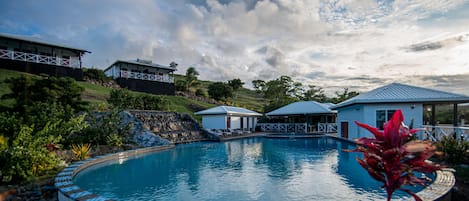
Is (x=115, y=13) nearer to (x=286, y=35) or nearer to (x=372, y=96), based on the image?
(x=286, y=35)

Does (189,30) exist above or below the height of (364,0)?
above

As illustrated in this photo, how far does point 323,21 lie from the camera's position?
39.4 ft

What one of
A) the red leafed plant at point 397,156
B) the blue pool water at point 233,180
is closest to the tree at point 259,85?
the blue pool water at point 233,180

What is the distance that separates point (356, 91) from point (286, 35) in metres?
30.0

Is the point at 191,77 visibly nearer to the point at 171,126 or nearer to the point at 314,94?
the point at 171,126

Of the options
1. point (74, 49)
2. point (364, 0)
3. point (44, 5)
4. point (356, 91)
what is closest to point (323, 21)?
point (364, 0)

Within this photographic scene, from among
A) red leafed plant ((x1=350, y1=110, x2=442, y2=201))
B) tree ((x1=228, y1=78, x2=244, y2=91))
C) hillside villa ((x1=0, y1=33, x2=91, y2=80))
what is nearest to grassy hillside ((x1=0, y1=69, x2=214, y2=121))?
hillside villa ((x1=0, y1=33, x2=91, y2=80))

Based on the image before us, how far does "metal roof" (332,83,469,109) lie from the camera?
1209 cm

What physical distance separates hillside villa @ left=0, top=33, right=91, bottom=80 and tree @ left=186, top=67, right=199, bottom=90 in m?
14.5

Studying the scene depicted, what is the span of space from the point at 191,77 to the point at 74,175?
3030cm

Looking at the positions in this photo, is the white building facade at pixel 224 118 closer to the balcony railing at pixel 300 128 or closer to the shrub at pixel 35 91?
the balcony railing at pixel 300 128

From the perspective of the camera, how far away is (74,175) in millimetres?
7398

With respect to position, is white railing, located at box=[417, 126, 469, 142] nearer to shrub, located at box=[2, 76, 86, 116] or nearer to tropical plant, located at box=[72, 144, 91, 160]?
tropical plant, located at box=[72, 144, 91, 160]

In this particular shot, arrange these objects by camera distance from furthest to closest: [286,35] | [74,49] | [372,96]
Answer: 1. [74,49]
2. [286,35]
3. [372,96]
